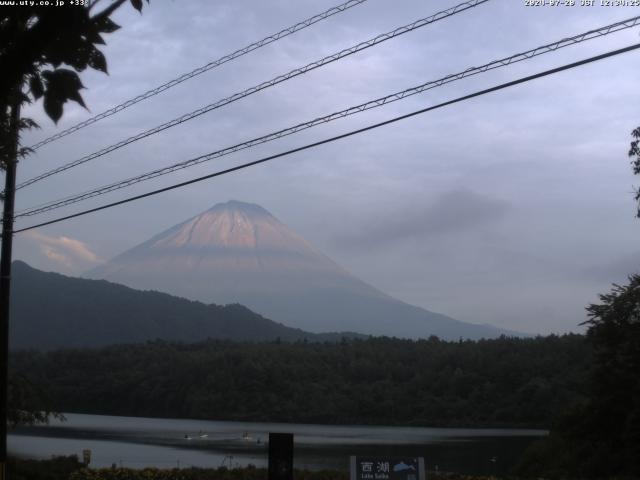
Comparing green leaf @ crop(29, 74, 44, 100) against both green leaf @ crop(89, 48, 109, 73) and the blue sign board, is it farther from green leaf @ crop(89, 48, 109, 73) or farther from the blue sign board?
the blue sign board

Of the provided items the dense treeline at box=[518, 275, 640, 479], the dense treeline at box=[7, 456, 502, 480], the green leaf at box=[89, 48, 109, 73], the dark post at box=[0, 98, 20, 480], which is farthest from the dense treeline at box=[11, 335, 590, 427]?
the green leaf at box=[89, 48, 109, 73]

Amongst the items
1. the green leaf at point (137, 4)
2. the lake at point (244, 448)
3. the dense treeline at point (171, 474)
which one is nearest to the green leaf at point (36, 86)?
the green leaf at point (137, 4)

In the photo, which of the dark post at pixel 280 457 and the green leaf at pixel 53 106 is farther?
the dark post at pixel 280 457

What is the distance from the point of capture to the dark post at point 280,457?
12867mm

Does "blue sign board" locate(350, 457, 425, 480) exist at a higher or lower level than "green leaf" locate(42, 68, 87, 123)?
lower

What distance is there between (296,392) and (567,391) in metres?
30.6

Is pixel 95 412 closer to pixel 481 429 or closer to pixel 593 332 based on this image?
pixel 481 429

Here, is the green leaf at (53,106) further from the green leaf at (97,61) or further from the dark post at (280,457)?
the dark post at (280,457)

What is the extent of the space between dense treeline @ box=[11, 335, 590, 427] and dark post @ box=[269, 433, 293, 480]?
55.4 m

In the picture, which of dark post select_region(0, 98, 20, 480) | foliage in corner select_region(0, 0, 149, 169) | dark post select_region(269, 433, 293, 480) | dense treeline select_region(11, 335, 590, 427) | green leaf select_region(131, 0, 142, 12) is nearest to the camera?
foliage in corner select_region(0, 0, 149, 169)

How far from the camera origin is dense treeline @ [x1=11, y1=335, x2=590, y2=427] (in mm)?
72375

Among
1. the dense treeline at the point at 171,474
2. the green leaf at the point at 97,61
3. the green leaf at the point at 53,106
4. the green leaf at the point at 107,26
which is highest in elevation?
the green leaf at the point at 107,26

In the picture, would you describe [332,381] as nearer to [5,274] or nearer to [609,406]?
[609,406]

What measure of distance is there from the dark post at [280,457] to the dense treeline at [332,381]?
5541cm
